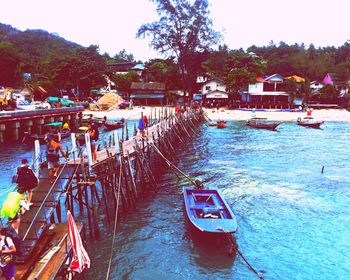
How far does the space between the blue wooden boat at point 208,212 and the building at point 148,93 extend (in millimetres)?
63295

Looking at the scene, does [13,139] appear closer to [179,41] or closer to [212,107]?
[179,41]

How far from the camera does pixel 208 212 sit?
15.6 meters

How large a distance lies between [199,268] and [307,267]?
4425mm

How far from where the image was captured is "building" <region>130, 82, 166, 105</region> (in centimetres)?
8031

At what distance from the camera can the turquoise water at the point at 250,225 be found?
13273 millimetres

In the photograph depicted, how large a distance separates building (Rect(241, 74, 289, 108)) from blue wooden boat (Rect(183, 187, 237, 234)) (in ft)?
204

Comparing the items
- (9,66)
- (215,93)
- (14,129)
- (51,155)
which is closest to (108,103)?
(9,66)


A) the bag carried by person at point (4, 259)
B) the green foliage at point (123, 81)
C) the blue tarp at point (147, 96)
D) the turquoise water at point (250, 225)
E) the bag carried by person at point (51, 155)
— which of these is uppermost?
the green foliage at point (123, 81)

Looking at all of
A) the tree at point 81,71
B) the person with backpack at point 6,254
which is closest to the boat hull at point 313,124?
the tree at point 81,71

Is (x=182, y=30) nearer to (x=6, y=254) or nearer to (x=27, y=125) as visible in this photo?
(x=27, y=125)

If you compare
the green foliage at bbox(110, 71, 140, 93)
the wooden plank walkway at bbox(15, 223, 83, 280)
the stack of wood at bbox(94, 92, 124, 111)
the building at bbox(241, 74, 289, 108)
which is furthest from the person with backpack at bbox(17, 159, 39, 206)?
the green foliage at bbox(110, 71, 140, 93)

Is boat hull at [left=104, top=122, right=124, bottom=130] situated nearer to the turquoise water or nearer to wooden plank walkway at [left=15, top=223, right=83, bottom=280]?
the turquoise water

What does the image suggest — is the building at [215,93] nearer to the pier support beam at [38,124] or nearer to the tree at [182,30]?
the tree at [182,30]

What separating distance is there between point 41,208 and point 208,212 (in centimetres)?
724
